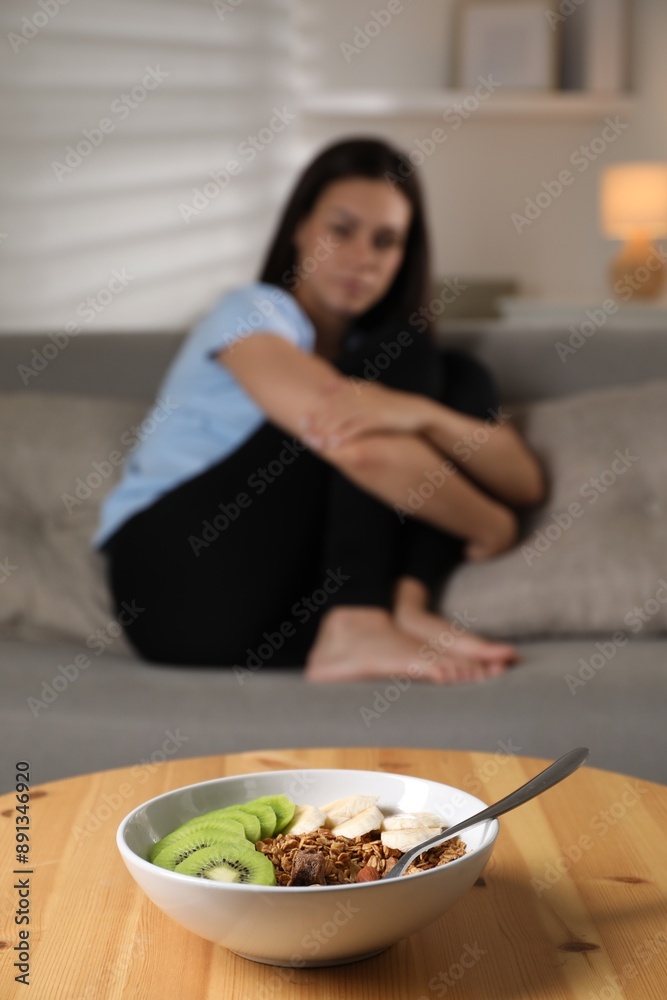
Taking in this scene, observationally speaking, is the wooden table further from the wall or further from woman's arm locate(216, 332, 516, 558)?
the wall

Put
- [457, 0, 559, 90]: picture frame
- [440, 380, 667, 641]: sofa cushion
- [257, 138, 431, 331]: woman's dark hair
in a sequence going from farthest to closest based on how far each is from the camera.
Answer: [457, 0, 559, 90]: picture frame < [257, 138, 431, 331]: woman's dark hair < [440, 380, 667, 641]: sofa cushion

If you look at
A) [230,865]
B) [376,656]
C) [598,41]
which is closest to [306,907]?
[230,865]

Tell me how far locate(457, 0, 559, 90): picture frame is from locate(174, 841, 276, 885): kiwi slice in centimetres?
371

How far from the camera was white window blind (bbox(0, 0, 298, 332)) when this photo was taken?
352 centimetres

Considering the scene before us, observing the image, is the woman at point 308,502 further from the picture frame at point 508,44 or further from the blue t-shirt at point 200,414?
the picture frame at point 508,44

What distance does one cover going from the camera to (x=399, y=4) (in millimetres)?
3918

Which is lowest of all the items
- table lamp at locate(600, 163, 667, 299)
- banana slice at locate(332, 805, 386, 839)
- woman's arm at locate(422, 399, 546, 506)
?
table lamp at locate(600, 163, 667, 299)

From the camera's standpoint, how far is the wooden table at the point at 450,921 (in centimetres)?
55

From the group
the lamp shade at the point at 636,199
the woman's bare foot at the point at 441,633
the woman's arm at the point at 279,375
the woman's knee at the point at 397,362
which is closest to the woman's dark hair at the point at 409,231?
the woman's knee at the point at 397,362

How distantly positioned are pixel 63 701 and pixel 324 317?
2.65 feet

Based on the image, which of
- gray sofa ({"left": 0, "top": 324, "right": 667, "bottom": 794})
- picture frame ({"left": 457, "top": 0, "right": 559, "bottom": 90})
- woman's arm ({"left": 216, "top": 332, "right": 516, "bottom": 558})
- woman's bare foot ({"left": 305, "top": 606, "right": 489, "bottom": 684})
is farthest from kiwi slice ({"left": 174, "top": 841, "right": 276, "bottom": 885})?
picture frame ({"left": 457, "top": 0, "right": 559, "bottom": 90})

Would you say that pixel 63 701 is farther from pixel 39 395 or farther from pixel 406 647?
pixel 39 395

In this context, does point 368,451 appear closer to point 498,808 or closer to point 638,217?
point 498,808

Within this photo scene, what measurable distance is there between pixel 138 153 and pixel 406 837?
3.42m
